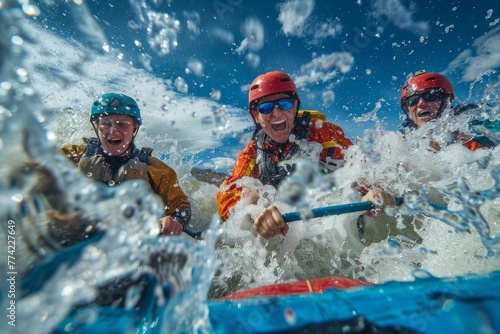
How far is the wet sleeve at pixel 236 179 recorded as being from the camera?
160 inches

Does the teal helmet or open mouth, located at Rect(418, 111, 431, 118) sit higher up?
the teal helmet

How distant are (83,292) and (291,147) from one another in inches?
149

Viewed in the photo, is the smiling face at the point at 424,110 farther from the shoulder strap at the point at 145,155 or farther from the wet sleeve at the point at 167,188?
the shoulder strap at the point at 145,155

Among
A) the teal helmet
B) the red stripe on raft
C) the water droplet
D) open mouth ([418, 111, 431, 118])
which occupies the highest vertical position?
the teal helmet

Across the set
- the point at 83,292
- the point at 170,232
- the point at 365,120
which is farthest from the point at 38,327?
the point at 365,120

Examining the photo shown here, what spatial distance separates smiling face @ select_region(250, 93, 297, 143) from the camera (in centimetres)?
441

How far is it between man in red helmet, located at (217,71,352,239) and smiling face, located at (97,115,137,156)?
1.68m

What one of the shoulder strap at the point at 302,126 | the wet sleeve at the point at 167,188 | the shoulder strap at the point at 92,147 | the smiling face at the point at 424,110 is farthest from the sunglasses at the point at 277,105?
the smiling face at the point at 424,110

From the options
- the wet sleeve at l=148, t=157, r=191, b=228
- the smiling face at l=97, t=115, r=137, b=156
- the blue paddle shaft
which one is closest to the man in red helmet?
the wet sleeve at l=148, t=157, r=191, b=228

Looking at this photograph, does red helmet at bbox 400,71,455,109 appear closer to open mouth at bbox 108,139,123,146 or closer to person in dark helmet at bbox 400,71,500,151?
person in dark helmet at bbox 400,71,500,151

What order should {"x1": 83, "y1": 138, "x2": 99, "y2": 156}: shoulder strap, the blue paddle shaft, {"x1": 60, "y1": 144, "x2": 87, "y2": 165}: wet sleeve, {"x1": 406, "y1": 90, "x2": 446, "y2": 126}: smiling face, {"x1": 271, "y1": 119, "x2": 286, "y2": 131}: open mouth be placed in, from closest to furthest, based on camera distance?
the blue paddle shaft → {"x1": 83, "y1": 138, "x2": 99, "y2": 156}: shoulder strap → {"x1": 60, "y1": 144, "x2": 87, "y2": 165}: wet sleeve → {"x1": 271, "y1": 119, "x2": 286, "y2": 131}: open mouth → {"x1": 406, "y1": 90, "x2": 446, "y2": 126}: smiling face

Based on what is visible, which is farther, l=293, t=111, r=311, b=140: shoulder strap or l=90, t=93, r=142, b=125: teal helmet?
l=293, t=111, r=311, b=140: shoulder strap

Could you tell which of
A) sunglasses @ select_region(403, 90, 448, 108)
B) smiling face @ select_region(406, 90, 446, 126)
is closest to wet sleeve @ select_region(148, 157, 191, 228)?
smiling face @ select_region(406, 90, 446, 126)

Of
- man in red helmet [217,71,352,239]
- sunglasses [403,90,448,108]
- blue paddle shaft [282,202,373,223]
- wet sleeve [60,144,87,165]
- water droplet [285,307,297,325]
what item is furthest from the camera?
sunglasses [403,90,448,108]
